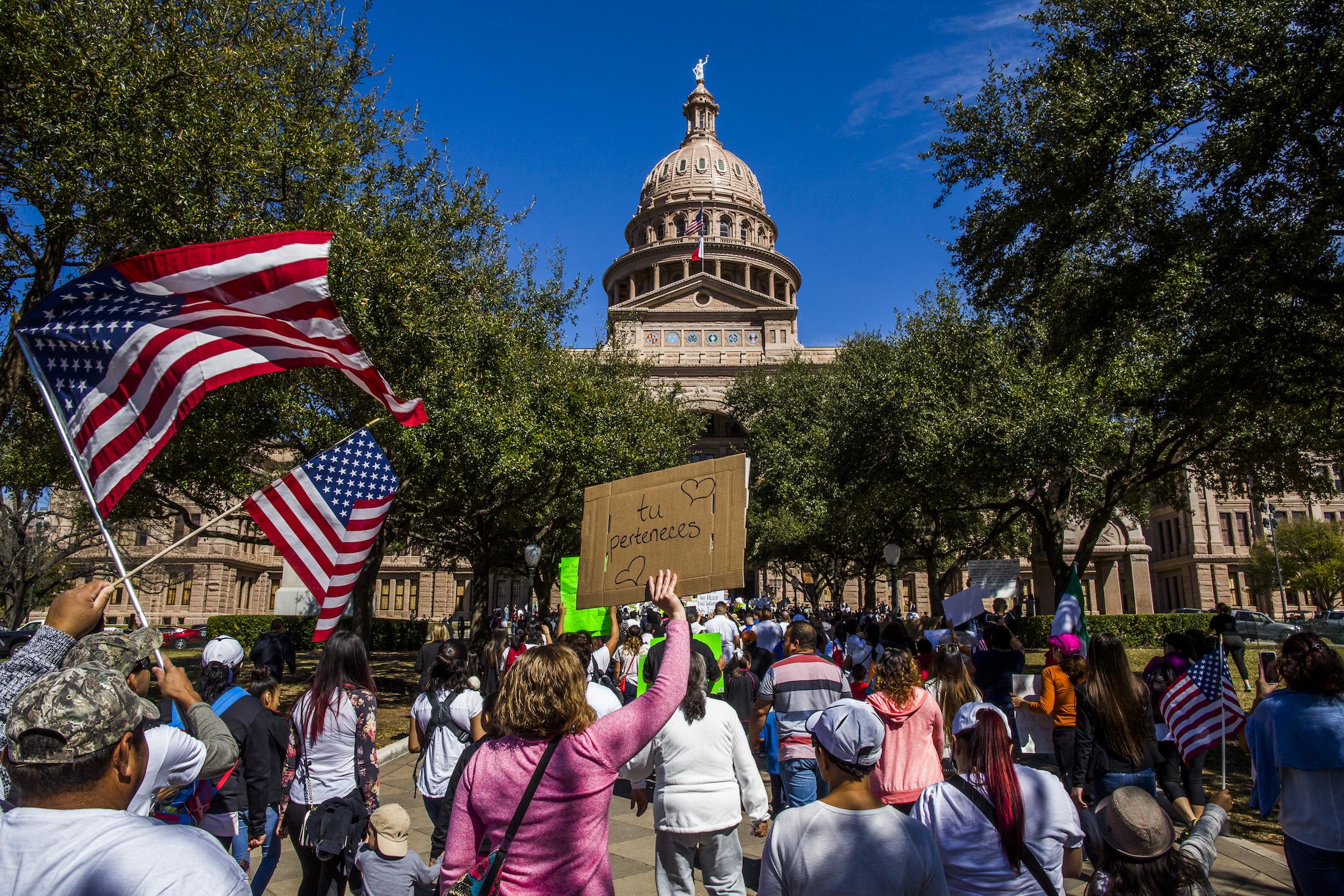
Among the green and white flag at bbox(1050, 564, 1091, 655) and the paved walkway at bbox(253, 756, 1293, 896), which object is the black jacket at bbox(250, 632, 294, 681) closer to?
the paved walkway at bbox(253, 756, 1293, 896)

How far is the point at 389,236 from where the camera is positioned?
16391 mm

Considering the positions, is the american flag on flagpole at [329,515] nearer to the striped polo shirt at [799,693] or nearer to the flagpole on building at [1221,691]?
the striped polo shirt at [799,693]

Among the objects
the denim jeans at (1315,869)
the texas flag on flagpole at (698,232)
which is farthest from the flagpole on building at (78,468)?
the texas flag on flagpole at (698,232)

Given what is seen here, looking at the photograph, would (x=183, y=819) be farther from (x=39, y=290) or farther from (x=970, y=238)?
(x=970, y=238)

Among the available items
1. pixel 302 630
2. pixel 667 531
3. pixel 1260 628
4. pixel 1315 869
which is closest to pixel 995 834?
pixel 667 531

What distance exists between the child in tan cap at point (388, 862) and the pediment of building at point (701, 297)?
67448mm

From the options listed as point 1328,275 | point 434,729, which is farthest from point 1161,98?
point 434,729

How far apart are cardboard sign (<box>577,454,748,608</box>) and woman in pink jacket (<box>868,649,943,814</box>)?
205 centimetres

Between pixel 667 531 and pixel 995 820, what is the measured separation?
1.85m

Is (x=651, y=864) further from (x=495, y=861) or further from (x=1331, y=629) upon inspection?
(x=1331, y=629)

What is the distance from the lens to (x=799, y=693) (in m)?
6.82

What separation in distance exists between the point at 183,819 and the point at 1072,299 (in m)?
14.4

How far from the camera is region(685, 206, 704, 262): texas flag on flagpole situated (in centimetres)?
7719

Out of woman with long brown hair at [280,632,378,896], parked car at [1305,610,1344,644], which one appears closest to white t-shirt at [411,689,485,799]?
woman with long brown hair at [280,632,378,896]
